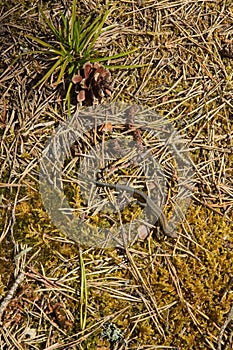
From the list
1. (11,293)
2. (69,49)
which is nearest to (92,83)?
(69,49)

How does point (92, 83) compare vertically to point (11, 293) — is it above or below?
above

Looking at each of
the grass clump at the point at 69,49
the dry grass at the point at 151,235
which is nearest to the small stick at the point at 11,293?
the dry grass at the point at 151,235

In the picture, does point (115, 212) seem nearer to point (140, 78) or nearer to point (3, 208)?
point (3, 208)

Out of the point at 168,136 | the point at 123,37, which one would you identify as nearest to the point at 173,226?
the point at 168,136

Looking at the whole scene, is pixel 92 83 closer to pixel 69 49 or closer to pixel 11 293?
pixel 69 49

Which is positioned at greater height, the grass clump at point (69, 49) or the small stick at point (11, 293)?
the grass clump at point (69, 49)

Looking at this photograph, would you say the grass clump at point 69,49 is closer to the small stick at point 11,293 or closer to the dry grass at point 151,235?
the dry grass at point 151,235

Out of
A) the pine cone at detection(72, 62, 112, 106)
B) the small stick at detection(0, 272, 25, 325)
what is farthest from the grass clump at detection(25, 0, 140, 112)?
the small stick at detection(0, 272, 25, 325)
